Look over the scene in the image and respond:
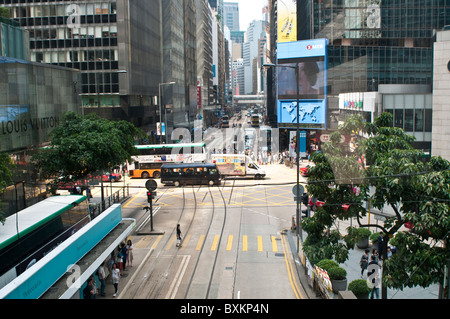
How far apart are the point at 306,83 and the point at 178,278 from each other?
166 ft

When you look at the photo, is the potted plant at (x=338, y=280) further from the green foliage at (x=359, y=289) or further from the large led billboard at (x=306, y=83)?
the large led billboard at (x=306, y=83)

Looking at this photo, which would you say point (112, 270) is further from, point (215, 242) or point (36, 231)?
point (215, 242)

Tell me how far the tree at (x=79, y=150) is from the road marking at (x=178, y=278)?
9.14 m

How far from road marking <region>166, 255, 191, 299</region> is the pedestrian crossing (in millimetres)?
1839

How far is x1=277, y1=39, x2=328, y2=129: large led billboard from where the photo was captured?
6309 centimetres

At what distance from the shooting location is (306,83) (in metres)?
64.0

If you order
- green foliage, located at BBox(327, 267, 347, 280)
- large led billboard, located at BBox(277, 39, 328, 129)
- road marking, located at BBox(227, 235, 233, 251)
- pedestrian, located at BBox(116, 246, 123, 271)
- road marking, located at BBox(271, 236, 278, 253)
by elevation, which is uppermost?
large led billboard, located at BBox(277, 39, 328, 129)

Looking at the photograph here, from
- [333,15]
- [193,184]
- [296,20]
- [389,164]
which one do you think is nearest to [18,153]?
[193,184]

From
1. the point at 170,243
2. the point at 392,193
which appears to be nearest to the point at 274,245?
the point at 170,243

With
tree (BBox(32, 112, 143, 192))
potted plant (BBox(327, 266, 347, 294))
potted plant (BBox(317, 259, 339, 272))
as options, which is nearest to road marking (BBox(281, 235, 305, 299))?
potted plant (BBox(317, 259, 339, 272))

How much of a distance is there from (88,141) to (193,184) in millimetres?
15690

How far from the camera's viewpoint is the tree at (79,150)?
2564 centimetres

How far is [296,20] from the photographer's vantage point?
94000 mm

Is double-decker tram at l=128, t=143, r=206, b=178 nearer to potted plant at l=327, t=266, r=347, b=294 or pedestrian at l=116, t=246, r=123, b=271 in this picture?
pedestrian at l=116, t=246, r=123, b=271
